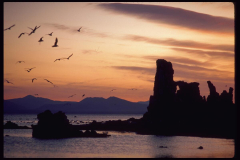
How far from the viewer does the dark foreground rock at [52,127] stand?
70125 millimetres

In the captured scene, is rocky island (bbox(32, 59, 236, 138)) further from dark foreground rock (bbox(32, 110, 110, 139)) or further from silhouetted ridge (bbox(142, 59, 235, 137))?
dark foreground rock (bbox(32, 110, 110, 139))

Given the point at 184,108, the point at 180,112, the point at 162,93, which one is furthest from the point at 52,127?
the point at 184,108

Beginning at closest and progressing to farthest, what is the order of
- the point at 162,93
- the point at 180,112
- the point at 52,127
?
the point at 52,127
the point at 180,112
the point at 162,93

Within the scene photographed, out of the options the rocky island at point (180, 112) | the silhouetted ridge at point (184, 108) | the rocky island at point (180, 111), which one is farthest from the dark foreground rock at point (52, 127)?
the silhouetted ridge at point (184, 108)

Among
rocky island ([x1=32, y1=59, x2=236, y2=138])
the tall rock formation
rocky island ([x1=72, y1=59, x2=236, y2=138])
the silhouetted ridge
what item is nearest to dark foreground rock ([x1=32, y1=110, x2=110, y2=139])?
rocky island ([x1=32, y1=59, x2=236, y2=138])

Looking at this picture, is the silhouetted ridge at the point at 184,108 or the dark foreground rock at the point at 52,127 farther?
the silhouetted ridge at the point at 184,108

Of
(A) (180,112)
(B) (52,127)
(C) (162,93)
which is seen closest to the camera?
(B) (52,127)

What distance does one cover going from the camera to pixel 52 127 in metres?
73.1

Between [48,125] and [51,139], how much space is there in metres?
4.05

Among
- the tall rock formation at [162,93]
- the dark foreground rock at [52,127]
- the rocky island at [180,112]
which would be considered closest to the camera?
the dark foreground rock at [52,127]

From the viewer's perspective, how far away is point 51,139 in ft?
245

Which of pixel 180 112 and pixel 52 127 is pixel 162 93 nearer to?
pixel 180 112

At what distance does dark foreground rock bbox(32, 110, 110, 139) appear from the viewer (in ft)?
230

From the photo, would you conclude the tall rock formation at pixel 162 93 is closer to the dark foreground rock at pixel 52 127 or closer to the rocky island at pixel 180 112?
the rocky island at pixel 180 112
